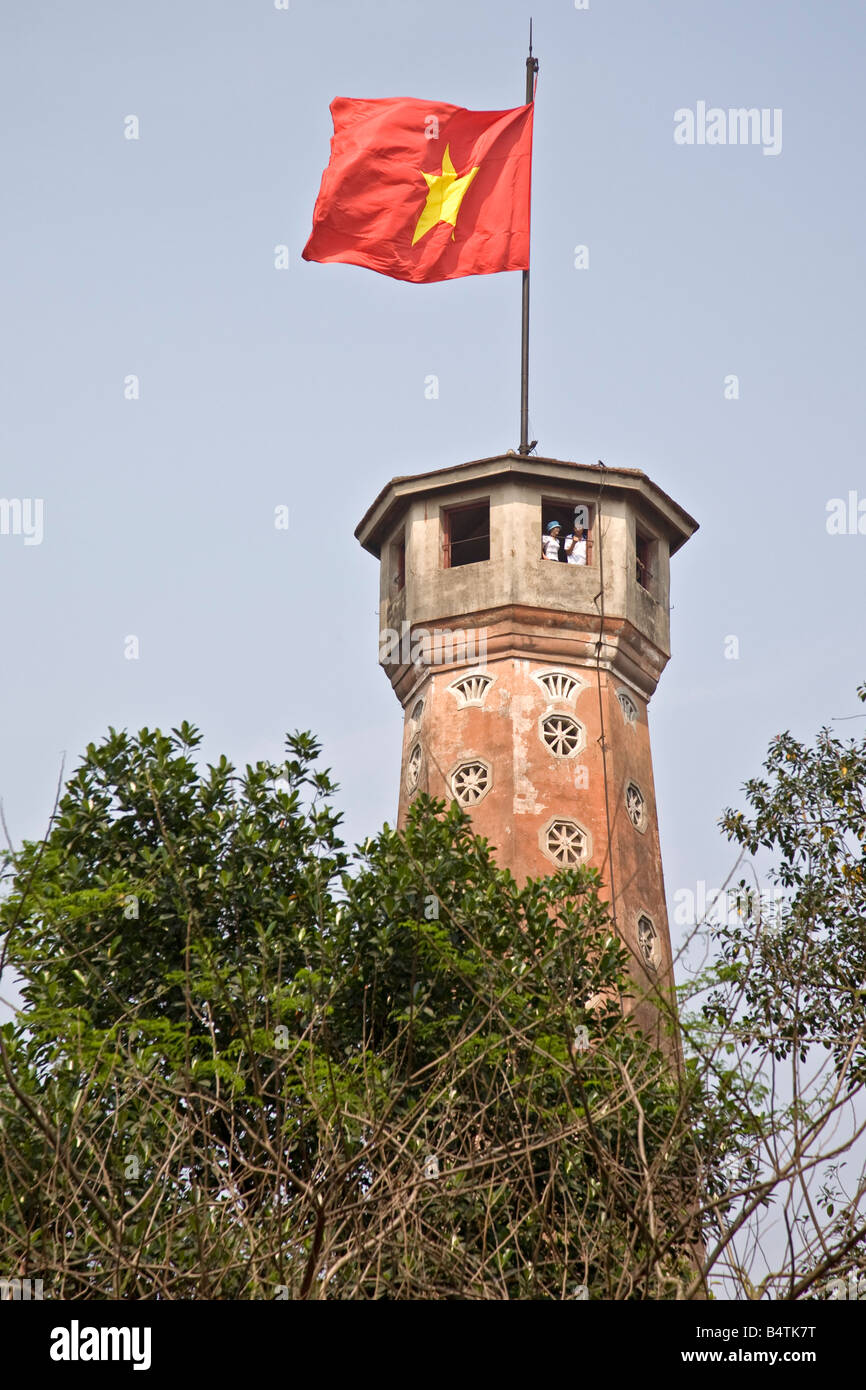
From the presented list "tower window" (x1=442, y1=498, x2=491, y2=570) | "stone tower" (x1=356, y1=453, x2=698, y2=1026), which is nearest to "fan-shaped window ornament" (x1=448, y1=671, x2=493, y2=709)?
"stone tower" (x1=356, y1=453, x2=698, y2=1026)

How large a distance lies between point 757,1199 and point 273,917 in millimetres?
10173

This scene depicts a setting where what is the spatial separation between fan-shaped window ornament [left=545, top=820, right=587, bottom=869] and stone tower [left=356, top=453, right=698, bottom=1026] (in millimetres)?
17

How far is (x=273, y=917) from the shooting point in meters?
16.0

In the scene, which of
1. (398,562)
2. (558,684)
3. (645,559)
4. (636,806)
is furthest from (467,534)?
(636,806)

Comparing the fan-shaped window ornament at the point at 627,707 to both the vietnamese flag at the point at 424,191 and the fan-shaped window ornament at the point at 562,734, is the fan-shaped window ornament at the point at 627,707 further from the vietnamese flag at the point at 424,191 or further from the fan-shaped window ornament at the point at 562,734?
the vietnamese flag at the point at 424,191

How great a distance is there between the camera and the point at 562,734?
21109mm

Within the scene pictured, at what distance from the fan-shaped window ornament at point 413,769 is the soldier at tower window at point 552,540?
3074 millimetres

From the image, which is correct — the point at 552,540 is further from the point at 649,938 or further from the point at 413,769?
the point at 649,938

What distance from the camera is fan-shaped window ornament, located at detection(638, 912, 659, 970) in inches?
809

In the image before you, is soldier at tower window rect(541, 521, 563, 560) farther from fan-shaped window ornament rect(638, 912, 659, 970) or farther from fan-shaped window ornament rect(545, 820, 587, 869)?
fan-shaped window ornament rect(638, 912, 659, 970)

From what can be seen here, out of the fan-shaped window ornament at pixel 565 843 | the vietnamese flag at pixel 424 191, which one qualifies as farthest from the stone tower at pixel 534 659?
the vietnamese flag at pixel 424 191

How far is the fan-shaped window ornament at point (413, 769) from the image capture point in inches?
861

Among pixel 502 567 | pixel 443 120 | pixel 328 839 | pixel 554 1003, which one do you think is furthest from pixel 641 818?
pixel 554 1003

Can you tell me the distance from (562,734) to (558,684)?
0.69m
